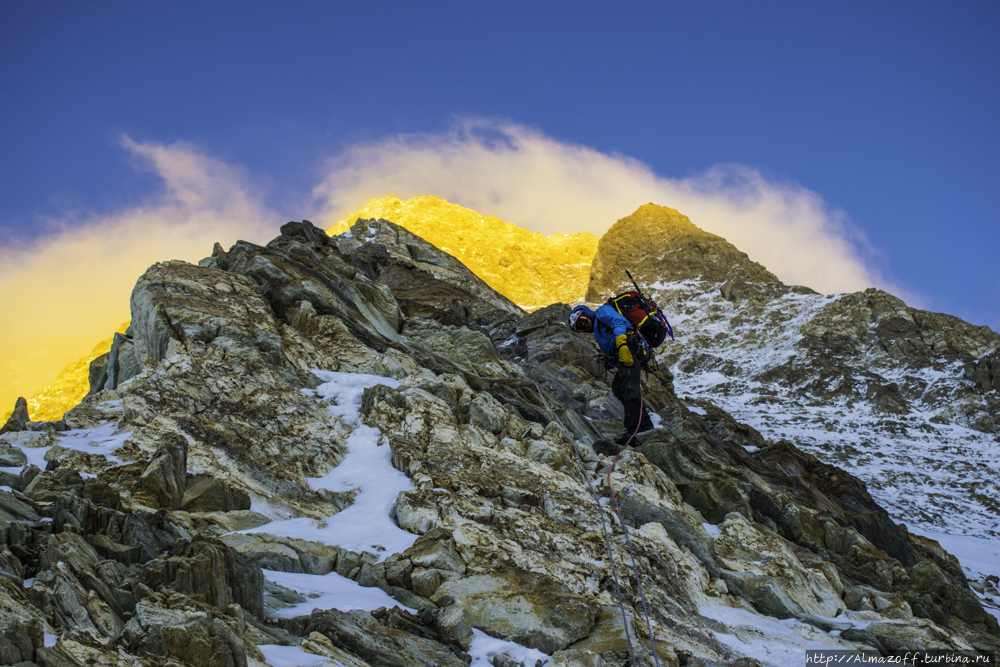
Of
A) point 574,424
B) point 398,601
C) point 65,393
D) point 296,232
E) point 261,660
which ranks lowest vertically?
point 261,660

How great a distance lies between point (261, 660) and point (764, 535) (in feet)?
30.8

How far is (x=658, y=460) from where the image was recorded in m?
13.8

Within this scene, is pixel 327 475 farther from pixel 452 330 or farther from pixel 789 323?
pixel 789 323

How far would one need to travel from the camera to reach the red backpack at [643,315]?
40.1ft

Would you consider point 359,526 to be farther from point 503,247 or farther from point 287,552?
point 503,247

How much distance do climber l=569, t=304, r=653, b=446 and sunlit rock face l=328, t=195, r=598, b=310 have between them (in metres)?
93.9

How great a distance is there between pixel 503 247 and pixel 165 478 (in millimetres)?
123976

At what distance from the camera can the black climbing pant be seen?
11935 millimetres

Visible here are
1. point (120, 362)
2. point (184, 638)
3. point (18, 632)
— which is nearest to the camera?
point (18, 632)

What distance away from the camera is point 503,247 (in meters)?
130

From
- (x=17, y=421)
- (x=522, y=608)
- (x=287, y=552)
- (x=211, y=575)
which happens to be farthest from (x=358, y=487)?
(x=17, y=421)

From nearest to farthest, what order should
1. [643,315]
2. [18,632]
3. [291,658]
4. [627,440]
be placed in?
[18,632]
[291,658]
[643,315]
[627,440]

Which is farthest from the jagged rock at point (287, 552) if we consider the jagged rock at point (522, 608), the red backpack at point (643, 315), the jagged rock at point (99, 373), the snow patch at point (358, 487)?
the jagged rock at point (99, 373)

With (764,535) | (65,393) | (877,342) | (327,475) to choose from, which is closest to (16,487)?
(327,475)
